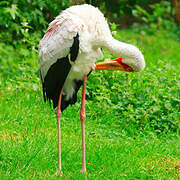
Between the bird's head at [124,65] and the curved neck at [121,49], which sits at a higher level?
the curved neck at [121,49]

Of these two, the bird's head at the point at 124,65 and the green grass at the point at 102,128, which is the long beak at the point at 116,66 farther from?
the green grass at the point at 102,128

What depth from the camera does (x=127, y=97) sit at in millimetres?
5449

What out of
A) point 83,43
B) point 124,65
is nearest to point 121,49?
point 124,65

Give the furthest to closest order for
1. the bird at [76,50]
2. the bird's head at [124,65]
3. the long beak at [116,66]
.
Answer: the long beak at [116,66] → the bird's head at [124,65] → the bird at [76,50]

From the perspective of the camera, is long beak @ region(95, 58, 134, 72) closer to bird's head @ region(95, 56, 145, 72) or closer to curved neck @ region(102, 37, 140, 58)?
bird's head @ region(95, 56, 145, 72)

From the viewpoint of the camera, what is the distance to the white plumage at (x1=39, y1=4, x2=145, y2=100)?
367 centimetres

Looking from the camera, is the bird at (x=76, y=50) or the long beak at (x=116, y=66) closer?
the bird at (x=76, y=50)

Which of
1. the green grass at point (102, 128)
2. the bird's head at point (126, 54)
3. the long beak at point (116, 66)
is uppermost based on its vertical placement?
the bird's head at point (126, 54)

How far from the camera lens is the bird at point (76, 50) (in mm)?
3662

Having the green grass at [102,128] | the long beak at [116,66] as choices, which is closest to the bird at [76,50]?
the long beak at [116,66]

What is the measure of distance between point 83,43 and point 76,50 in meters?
0.09

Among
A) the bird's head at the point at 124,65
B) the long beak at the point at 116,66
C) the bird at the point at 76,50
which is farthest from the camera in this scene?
the long beak at the point at 116,66

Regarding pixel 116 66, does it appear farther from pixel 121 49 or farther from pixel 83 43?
pixel 83 43

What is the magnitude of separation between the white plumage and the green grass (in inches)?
31.2
